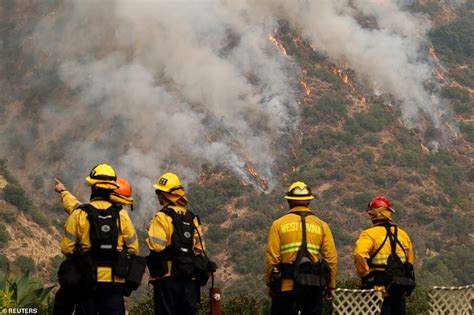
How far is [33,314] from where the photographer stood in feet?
36.4

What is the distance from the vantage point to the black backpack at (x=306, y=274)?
379 inches

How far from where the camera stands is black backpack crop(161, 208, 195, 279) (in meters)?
9.55

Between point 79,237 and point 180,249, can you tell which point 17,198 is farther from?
point 79,237

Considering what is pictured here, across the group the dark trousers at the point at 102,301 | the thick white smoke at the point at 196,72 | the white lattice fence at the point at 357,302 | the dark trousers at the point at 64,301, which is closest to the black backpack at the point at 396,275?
the white lattice fence at the point at 357,302

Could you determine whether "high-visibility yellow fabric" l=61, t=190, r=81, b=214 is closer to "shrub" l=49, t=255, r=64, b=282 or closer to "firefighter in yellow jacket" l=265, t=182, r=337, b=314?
"firefighter in yellow jacket" l=265, t=182, r=337, b=314

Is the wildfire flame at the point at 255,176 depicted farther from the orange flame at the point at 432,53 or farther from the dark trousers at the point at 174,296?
the dark trousers at the point at 174,296

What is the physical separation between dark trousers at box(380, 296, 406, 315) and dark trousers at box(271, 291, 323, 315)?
3.26 feet

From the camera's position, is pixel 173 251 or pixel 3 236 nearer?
pixel 173 251

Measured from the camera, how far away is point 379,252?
10375 mm

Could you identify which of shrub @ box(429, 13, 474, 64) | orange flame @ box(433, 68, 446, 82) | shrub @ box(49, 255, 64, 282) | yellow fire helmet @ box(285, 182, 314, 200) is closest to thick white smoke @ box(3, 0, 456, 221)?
orange flame @ box(433, 68, 446, 82)

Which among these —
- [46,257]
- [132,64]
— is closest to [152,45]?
[132,64]

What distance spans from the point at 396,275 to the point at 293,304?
1305 mm

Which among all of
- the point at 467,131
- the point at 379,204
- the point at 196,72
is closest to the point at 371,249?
the point at 379,204

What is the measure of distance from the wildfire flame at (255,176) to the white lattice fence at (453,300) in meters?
66.3
